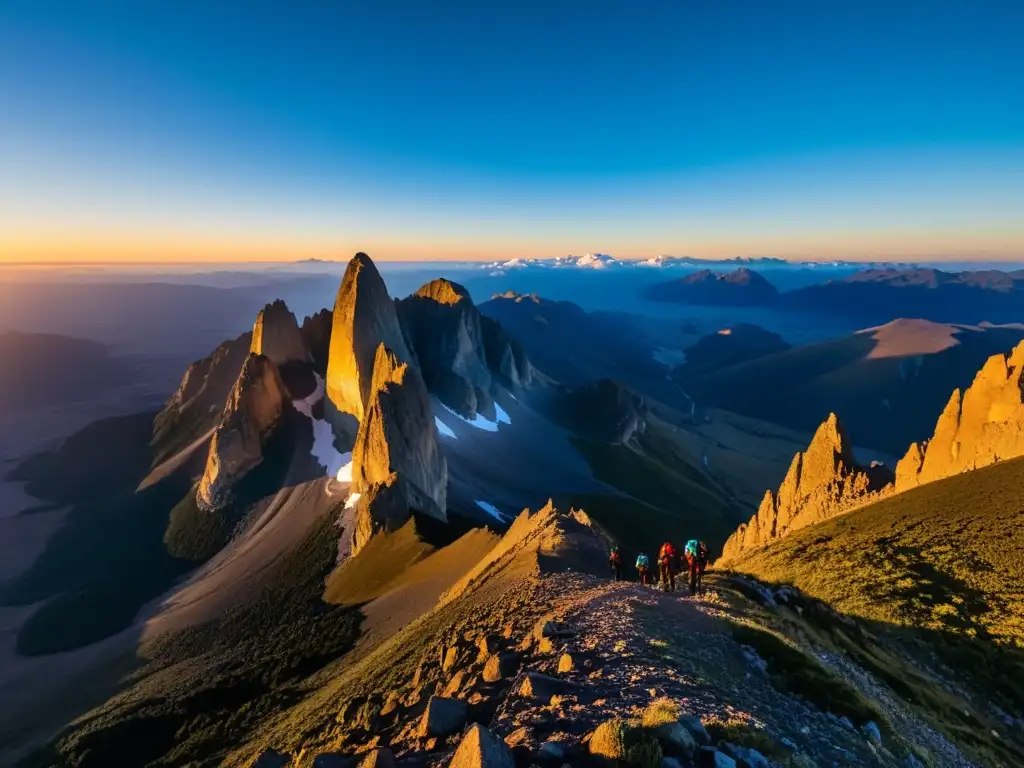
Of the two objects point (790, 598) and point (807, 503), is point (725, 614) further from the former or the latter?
point (807, 503)

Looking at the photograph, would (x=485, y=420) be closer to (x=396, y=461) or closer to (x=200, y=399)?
(x=396, y=461)

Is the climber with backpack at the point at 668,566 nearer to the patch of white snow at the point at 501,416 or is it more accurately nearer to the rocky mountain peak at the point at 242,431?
the rocky mountain peak at the point at 242,431

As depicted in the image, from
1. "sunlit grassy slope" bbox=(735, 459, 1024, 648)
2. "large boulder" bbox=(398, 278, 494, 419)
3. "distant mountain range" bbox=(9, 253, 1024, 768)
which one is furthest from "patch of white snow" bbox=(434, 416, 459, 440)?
"sunlit grassy slope" bbox=(735, 459, 1024, 648)

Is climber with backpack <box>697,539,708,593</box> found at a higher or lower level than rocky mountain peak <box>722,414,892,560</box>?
higher

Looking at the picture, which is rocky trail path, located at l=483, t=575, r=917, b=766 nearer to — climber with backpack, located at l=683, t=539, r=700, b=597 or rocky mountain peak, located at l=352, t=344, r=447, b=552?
climber with backpack, located at l=683, t=539, r=700, b=597

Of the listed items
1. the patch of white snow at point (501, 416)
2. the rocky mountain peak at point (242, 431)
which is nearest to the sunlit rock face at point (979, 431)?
the rocky mountain peak at point (242, 431)

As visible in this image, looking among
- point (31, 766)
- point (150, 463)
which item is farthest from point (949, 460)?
point (150, 463)
